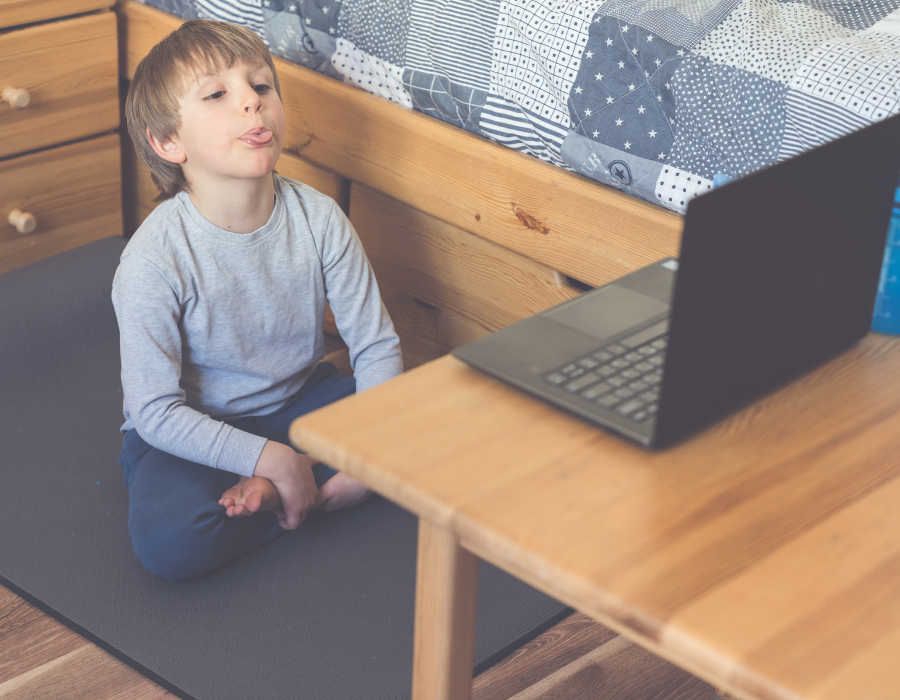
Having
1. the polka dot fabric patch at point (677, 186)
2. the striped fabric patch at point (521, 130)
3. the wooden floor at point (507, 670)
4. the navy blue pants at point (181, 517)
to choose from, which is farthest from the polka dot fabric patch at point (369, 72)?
the wooden floor at point (507, 670)

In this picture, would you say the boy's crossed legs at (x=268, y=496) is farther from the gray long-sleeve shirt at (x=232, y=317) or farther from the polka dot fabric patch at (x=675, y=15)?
the polka dot fabric patch at (x=675, y=15)

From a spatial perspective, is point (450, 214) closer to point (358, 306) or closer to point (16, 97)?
point (358, 306)

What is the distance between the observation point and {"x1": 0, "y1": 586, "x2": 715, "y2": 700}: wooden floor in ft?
3.56

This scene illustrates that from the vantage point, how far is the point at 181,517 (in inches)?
45.7

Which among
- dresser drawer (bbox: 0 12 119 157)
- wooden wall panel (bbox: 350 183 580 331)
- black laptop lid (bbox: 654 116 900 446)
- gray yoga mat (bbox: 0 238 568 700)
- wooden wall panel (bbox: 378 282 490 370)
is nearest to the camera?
black laptop lid (bbox: 654 116 900 446)

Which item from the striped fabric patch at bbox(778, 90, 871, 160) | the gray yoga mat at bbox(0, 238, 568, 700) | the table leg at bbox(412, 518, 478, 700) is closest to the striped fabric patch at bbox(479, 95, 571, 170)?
the striped fabric patch at bbox(778, 90, 871, 160)

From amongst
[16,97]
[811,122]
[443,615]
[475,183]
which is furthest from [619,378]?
[16,97]

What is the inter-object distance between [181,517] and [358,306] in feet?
1.20

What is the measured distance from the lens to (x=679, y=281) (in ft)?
1.91

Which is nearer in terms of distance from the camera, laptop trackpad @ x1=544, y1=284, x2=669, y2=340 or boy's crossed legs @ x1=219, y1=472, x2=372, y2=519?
laptop trackpad @ x1=544, y1=284, x2=669, y2=340

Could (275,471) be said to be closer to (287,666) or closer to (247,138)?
(287,666)

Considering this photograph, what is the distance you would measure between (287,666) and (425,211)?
0.72m

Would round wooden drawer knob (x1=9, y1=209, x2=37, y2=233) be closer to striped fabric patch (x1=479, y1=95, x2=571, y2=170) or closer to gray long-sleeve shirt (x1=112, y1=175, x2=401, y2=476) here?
gray long-sleeve shirt (x1=112, y1=175, x2=401, y2=476)

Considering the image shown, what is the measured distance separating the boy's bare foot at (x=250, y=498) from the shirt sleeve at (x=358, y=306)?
20 centimetres
